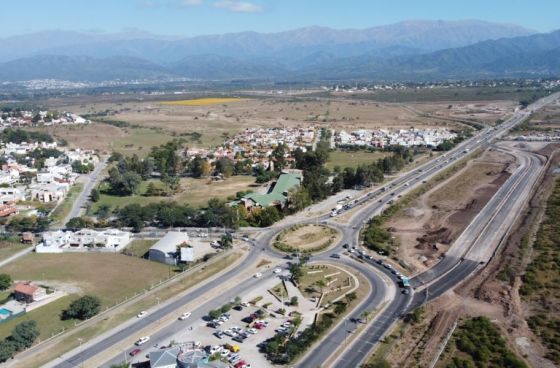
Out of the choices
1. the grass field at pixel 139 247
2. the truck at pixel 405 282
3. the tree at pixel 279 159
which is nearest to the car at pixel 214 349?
the truck at pixel 405 282

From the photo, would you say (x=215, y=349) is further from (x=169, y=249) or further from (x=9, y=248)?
(x=9, y=248)

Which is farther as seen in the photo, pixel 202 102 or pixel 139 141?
pixel 202 102

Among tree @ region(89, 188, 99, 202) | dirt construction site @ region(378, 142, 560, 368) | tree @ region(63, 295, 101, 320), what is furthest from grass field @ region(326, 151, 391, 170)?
tree @ region(63, 295, 101, 320)

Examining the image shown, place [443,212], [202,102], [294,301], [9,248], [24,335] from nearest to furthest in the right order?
[24,335], [294,301], [9,248], [443,212], [202,102]

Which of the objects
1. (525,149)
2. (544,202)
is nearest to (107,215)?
(544,202)

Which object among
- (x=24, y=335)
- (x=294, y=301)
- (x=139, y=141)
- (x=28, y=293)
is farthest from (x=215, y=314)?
(x=139, y=141)

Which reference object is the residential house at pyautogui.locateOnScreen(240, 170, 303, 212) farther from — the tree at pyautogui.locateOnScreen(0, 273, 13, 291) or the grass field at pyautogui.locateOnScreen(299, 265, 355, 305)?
the tree at pyautogui.locateOnScreen(0, 273, 13, 291)

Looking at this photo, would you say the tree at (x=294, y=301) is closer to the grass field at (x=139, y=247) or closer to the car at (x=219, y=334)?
the car at (x=219, y=334)
